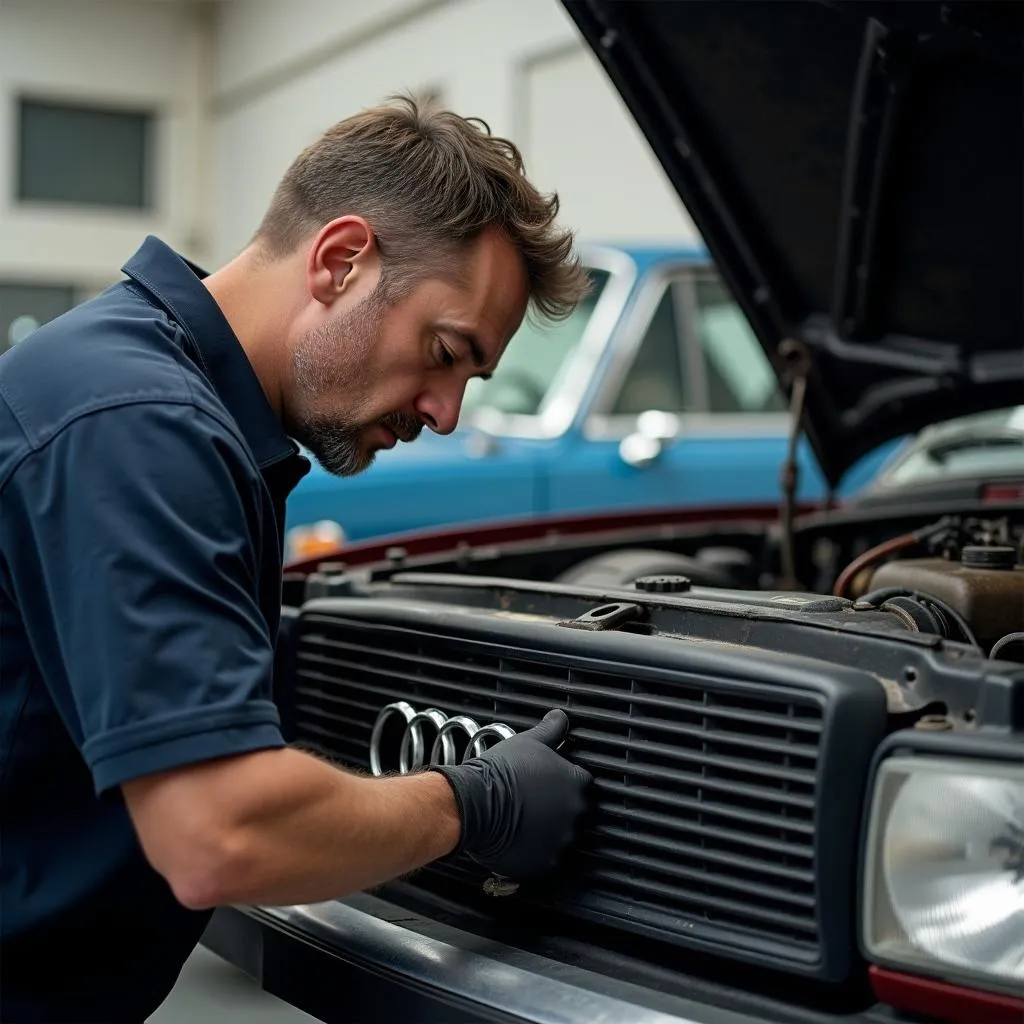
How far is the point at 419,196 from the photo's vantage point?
5.29 feet

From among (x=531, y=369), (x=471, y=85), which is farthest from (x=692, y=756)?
(x=471, y=85)

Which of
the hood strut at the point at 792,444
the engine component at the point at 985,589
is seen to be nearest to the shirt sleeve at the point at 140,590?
the engine component at the point at 985,589

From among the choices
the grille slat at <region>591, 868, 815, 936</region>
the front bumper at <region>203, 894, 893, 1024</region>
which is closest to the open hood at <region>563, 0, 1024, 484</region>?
the grille slat at <region>591, 868, 815, 936</region>

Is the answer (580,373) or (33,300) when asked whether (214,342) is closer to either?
(580,373)

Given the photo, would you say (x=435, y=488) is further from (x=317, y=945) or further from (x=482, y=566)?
(x=317, y=945)

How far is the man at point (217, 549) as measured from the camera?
1253 millimetres

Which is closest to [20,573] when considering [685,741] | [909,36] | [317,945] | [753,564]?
[317,945]

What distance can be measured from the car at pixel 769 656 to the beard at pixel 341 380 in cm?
24

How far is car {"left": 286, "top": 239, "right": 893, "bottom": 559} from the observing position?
14.9ft

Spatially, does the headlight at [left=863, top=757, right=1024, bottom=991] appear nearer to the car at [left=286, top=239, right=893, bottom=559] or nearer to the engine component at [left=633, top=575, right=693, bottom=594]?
the engine component at [left=633, top=575, right=693, bottom=594]

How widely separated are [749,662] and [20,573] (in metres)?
0.70

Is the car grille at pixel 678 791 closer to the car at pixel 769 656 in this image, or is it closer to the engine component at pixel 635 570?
the car at pixel 769 656

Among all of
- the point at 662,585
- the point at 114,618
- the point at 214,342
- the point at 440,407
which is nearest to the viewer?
the point at 114,618

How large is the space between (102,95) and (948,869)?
13.3 metres
